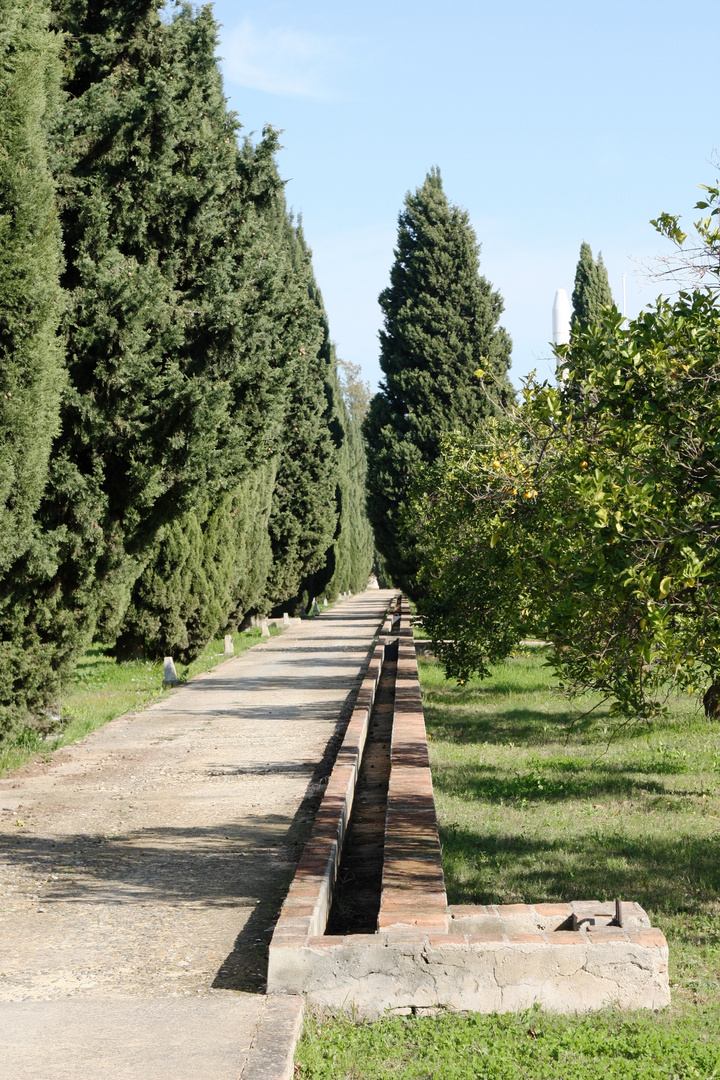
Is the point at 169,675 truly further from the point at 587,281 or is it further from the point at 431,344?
the point at 587,281

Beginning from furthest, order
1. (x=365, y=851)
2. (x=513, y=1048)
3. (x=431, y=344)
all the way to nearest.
→ (x=431, y=344) < (x=365, y=851) < (x=513, y=1048)

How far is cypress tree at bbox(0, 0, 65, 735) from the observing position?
908 cm

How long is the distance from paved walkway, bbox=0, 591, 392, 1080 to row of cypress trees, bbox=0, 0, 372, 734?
1.60 meters

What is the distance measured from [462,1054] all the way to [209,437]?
8.60 m

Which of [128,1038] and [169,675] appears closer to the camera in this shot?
[128,1038]

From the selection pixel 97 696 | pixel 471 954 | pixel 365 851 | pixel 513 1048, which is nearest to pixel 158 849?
pixel 365 851

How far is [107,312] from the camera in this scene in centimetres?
1083

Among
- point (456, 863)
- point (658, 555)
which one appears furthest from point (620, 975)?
point (456, 863)

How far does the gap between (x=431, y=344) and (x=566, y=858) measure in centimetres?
2016

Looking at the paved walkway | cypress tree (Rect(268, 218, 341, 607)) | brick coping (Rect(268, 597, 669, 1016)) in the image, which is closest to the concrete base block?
brick coping (Rect(268, 597, 669, 1016))

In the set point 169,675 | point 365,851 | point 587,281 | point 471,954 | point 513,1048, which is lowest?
point 365,851

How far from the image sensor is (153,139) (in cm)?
1167

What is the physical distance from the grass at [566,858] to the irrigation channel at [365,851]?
487 millimetres

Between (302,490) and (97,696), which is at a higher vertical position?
A: (302,490)
